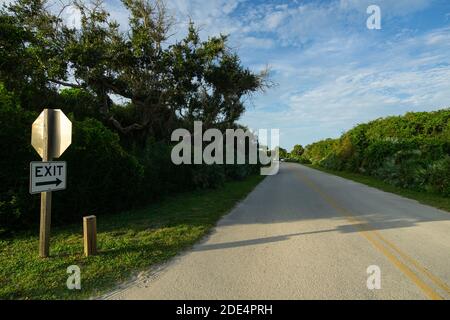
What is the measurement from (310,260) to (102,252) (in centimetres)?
389

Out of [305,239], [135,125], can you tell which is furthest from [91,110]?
[305,239]

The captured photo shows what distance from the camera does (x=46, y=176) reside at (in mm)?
5789

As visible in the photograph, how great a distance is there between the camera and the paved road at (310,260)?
4.43 m

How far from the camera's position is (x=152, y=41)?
18.5 meters

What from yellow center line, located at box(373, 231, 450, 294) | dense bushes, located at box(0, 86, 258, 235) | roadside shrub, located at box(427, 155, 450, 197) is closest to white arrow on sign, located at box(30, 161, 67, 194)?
dense bushes, located at box(0, 86, 258, 235)

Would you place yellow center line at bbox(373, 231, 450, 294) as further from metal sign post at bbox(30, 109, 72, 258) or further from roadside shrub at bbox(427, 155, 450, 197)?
roadside shrub at bbox(427, 155, 450, 197)

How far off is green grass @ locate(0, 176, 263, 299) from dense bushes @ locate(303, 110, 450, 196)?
42.0 ft

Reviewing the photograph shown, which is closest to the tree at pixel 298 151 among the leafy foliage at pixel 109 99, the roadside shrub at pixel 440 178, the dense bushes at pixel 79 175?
the leafy foliage at pixel 109 99

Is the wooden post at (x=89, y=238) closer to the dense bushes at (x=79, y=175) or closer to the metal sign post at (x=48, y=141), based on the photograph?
the metal sign post at (x=48, y=141)

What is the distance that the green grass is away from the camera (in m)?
4.64

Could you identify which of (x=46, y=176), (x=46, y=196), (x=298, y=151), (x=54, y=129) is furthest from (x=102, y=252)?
(x=298, y=151)

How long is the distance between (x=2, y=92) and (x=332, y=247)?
28.4ft

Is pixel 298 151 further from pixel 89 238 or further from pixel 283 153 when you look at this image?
pixel 89 238
